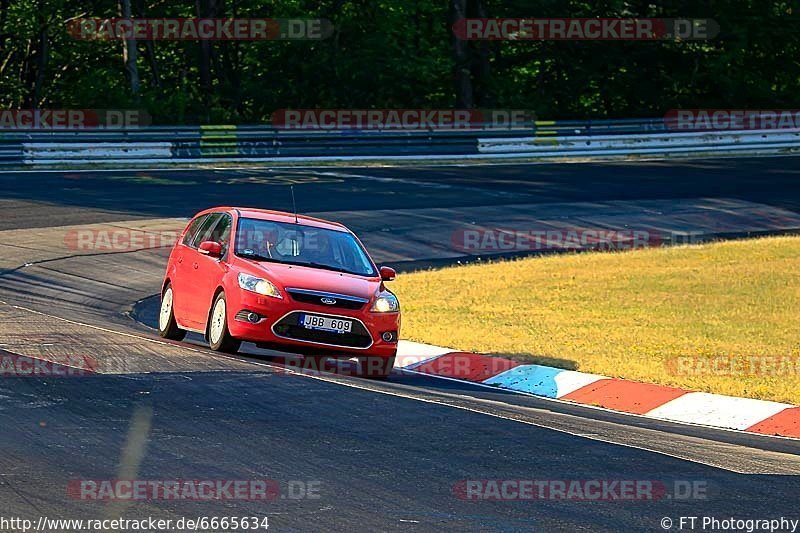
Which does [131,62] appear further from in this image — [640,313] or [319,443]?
[319,443]

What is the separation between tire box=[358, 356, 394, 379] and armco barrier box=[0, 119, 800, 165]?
68.9ft

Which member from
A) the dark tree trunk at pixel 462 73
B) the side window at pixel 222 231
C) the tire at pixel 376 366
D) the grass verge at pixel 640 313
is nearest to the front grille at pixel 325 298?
the tire at pixel 376 366

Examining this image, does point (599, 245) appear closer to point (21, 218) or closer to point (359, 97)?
point (21, 218)

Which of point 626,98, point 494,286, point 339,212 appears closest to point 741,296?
point 494,286

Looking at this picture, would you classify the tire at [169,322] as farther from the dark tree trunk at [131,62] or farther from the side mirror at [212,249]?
the dark tree trunk at [131,62]

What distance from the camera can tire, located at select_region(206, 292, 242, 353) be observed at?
1289 cm

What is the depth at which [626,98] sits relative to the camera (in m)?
49.7

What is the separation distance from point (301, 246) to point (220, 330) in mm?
1345

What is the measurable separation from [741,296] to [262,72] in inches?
1256

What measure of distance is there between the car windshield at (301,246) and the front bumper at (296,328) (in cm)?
95

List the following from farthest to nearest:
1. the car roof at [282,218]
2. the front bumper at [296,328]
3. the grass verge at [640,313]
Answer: the car roof at [282,218]
the grass verge at [640,313]
the front bumper at [296,328]

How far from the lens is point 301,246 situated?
1386 centimetres

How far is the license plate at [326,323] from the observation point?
1266cm

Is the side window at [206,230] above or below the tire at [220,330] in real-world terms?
above
